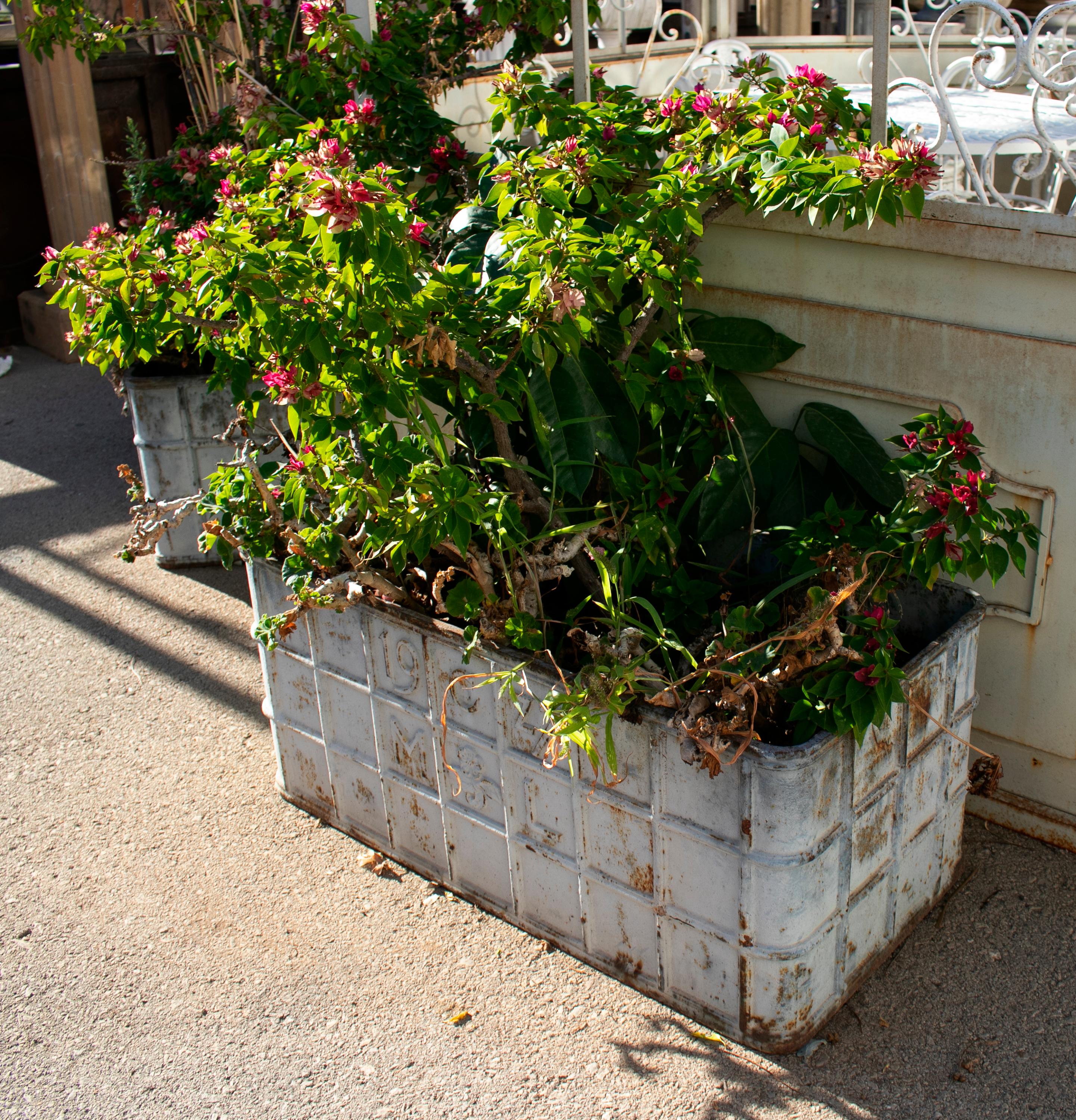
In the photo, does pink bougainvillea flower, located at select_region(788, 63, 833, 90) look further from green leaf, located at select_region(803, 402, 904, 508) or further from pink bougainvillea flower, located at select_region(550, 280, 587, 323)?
pink bougainvillea flower, located at select_region(550, 280, 587, 323)

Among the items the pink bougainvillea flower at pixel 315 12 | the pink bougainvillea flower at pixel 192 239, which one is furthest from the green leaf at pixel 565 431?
the pink bougainvillea flower at pixel 315 12

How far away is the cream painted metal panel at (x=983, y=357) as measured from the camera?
2.34m

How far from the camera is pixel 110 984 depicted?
2.43 metres

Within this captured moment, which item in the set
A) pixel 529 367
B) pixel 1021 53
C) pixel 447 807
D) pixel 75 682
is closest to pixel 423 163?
pixel 529 367

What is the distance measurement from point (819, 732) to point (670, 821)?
317mm

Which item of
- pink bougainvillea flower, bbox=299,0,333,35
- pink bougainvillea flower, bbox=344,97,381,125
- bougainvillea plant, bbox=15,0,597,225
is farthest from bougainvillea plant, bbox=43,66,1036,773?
pink bougainvillea flower, bbox=299,0,333,35

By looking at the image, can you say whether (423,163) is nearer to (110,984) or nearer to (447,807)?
(447,807)

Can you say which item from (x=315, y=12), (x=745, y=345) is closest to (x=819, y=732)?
(x=745, y=345)

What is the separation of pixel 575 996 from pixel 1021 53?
211 cm

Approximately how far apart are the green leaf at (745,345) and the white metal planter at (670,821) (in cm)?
62

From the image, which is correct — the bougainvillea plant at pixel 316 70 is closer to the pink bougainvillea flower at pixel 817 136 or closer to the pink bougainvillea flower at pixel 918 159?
the pink bougainvillea flower at pixel 817 136

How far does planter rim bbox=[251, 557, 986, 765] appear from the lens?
1.95 meters

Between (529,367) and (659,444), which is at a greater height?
(529,367)

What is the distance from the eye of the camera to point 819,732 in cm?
202
